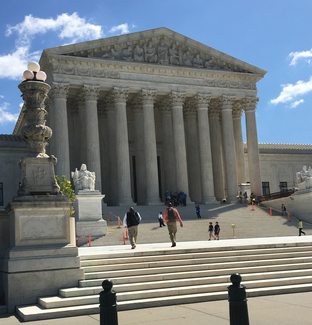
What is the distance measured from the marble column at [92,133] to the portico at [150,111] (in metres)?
0.10

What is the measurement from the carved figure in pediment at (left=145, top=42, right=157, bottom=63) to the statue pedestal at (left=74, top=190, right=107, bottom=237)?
2120 centimetres

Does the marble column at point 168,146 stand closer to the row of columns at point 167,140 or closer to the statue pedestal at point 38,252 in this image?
the row of columns at point 167,140

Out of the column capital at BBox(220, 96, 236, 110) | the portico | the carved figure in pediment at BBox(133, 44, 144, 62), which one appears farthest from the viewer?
the column capital at BBox(220, 96, 236, 110)

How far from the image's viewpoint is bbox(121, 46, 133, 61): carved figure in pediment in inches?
1825

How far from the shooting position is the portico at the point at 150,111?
4375cm

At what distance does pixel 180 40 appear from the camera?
1930 inches

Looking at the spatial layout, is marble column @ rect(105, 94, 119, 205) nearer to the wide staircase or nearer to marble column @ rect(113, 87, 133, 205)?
marble column @ rect(113, 87, 133, 205)

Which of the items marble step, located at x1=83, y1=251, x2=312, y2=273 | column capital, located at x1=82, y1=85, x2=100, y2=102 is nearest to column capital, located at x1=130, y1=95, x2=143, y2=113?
column capital, located at x1=82, y1=85, x2=100, y2=102

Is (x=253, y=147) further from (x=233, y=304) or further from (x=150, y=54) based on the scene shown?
(x=233, y=304)

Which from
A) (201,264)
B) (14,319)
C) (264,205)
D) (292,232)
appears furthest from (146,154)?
(14,319)

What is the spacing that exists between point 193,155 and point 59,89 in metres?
18.5

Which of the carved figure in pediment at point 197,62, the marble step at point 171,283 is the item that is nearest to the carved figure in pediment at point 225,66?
the carved figure in pediment at point 197,62

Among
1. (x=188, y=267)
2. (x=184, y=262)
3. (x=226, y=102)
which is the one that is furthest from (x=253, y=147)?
(x=188, y=267)

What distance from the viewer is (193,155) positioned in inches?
2103
